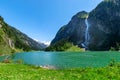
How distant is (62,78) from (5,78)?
557cm

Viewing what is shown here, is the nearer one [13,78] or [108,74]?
[13,78]

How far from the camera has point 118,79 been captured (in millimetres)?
28062

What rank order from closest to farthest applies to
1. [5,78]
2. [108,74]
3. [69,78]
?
[5,78] < [69,78] < [108,74]

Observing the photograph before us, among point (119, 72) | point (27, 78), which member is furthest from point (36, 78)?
point (119, 72)

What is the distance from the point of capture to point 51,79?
89.4 ft

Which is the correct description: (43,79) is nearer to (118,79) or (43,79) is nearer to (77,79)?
(77,79)

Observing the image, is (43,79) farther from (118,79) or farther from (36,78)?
(118,79)

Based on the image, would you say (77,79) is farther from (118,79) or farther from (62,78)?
(118,79)

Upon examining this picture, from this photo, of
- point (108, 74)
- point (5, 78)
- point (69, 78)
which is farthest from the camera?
point (108, 74)

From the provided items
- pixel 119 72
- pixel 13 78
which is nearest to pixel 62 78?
pixel 13 78

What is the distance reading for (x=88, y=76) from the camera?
28938 mm

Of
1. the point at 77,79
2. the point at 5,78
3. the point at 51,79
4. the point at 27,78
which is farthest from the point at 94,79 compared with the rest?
the point at 5,78

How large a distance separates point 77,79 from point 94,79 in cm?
161

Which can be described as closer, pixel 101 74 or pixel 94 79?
pixel 94 79
